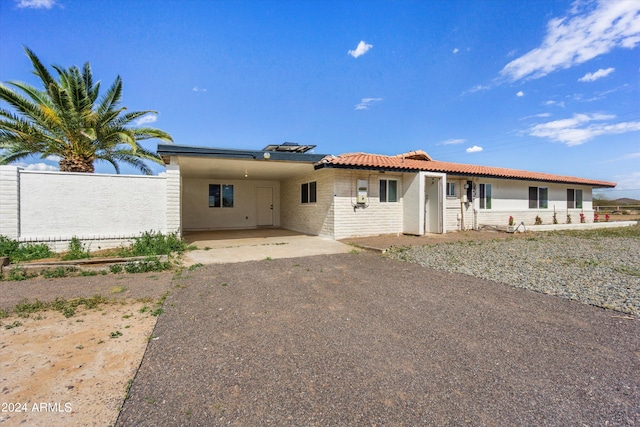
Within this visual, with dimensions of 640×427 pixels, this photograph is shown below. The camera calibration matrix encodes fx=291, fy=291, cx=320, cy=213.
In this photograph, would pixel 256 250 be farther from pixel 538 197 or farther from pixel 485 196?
pixel 538 197

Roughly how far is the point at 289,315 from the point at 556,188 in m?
20.8

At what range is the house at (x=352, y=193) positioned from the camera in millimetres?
11117

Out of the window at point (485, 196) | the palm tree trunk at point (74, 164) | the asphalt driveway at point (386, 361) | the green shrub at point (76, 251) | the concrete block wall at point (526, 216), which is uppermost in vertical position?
the palm tree trunk at point (74, 164)

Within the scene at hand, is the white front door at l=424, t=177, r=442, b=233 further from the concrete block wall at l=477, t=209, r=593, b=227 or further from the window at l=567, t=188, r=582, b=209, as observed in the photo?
the window at l=567, t=188, r=582, b=209

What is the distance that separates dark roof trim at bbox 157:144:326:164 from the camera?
881 cm

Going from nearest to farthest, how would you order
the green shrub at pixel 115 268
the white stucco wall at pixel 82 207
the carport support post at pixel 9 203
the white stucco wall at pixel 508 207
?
the green shrub at pixel 115 268
the carport support post at pixel 9 203
the white stucco wall at pixel 82 207
the white stucco wall at pixel 508 207

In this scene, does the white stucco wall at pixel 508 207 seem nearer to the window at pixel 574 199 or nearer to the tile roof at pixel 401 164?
the window at pixel 574 199

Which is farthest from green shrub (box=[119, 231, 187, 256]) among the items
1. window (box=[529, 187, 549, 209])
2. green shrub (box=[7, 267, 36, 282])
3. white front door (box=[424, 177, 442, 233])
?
window (box=[529, 187, 549, 209])

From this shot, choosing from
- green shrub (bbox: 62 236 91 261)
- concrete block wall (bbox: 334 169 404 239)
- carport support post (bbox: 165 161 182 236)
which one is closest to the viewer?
green shrub (bbox: 62 236 91 261)

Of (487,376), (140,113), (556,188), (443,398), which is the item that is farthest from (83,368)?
(556,188)

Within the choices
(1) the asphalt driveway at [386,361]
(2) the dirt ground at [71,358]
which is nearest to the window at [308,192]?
A: (1) the asphalt driveway at [386,361]

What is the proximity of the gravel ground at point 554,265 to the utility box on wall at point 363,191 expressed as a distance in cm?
296

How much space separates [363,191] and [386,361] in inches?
363

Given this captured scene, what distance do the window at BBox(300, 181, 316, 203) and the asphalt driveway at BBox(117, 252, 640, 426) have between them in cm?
853
